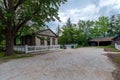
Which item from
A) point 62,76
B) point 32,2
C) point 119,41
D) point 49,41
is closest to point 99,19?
point 119,41

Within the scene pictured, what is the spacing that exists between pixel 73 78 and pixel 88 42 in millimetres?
52286

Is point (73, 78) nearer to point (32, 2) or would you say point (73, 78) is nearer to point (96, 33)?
point (32, 2)

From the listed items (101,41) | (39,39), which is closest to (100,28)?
(101,41)

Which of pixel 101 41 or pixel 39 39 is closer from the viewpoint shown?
pixel 39 39

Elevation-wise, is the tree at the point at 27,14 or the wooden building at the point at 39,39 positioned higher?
the tree at the point at 27,14

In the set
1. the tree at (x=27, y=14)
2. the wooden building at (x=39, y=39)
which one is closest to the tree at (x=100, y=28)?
the wooden building at (x=39, y=39)

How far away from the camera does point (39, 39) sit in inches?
1190

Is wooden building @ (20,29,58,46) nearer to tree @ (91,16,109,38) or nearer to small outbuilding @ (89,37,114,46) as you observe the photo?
small outbuilding @ (89,37,114,46)

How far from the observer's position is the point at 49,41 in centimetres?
3344

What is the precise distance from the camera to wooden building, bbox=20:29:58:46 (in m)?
29.5

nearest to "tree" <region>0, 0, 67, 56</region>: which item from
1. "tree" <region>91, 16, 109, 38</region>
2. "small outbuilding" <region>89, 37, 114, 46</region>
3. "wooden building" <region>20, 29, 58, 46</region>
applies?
"wooden building" <region>20, 29, 58, 46</region>

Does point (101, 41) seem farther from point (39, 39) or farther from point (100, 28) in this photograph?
point (39, 39)

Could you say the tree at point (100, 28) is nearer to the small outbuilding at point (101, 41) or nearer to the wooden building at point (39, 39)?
the small outbuilding at point (101, 41)

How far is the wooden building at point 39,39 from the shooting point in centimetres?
2946
